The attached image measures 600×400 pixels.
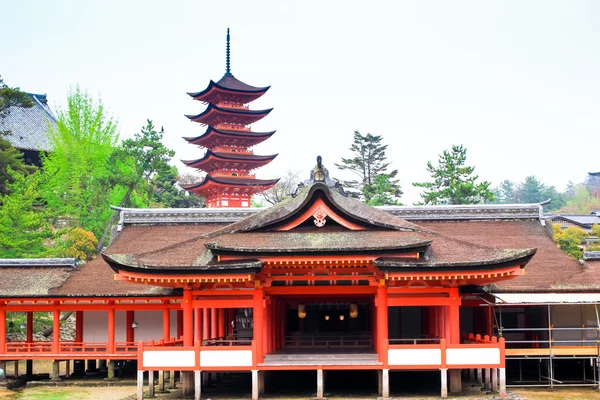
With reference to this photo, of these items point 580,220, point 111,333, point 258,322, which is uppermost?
point 580,220

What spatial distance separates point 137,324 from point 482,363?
551 inches

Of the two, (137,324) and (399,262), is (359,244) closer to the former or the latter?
(399,262)

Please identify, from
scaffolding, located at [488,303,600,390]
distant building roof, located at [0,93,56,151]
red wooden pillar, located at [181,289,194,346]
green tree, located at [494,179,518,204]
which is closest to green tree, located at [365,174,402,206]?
distant building roof, located at [0,93,56,151]

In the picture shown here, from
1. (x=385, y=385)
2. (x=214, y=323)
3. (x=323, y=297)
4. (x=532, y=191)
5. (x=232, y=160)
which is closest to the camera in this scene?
(x=385, y=385)

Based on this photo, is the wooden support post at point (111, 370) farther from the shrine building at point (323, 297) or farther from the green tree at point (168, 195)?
the green tree at point (168, 195)

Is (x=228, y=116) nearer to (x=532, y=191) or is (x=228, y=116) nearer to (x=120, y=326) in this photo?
(x=120, y=326)

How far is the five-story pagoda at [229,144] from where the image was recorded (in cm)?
Result: 5900

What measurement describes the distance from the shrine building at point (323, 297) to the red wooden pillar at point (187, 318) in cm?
3

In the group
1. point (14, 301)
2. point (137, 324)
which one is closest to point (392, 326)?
point (137, 324)

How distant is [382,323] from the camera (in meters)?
24.3

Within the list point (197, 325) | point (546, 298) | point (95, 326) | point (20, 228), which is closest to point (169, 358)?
point (197, 325)

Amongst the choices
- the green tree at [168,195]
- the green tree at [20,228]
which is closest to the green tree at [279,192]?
the green tree at [168,195]

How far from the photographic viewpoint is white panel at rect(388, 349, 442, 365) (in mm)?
23781

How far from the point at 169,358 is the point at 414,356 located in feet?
24.2
